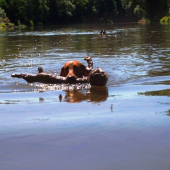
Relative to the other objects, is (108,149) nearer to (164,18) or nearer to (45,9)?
(164,18)

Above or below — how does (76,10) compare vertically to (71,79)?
above

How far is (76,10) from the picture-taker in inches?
3703

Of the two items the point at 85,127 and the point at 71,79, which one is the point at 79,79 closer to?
the point at 71,79

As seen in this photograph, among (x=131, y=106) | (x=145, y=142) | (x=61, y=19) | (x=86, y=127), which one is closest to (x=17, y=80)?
(x=131, y=106)

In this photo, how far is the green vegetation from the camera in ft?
230

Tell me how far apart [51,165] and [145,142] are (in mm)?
1015

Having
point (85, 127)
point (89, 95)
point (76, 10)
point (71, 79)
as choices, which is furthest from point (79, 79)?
point (76, 10)

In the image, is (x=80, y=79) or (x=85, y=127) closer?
(x=85, y=127)

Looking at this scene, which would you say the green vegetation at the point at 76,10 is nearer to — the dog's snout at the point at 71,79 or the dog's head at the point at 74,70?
the dog's head at the point at 74,70

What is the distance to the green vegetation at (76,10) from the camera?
7025 centimetres

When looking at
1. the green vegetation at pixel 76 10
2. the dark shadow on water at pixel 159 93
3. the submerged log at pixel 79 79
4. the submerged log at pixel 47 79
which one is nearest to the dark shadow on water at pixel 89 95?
the submerged log at pixel 79 79

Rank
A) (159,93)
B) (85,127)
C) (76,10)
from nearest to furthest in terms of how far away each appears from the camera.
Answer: (85,127) → (159,93) → (76,10)

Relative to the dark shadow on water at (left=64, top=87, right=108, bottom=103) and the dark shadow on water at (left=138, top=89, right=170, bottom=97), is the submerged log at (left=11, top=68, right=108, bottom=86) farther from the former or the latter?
the dark shadow on water at (left=138, top=89, right=170, bottom=97)

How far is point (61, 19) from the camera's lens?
289 ft
